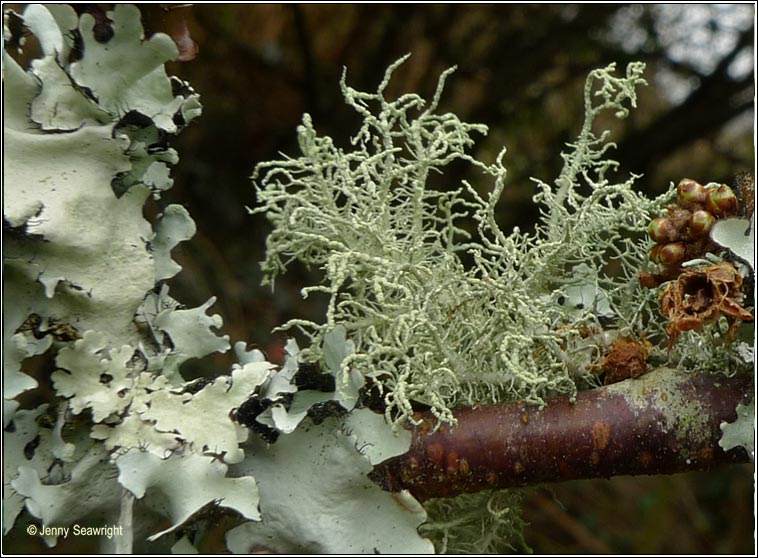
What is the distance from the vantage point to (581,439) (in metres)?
0.48

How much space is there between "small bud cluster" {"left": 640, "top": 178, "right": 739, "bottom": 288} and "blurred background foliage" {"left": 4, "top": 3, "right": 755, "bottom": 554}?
101 centimetres

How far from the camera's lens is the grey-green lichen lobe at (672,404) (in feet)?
1.53

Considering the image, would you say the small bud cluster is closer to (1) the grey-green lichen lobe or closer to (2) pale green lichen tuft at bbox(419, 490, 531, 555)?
(1) the grey-green lichen lobe

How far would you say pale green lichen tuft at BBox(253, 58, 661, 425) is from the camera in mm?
482

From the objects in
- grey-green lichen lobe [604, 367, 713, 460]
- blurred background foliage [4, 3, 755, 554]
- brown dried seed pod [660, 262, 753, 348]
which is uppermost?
brown dried seed pod [660, 262, 753, 348]

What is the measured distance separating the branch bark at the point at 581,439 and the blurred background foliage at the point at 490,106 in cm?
96

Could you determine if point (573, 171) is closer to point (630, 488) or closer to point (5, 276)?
point (5, 276)

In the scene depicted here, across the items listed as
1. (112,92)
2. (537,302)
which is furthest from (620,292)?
(112,92)

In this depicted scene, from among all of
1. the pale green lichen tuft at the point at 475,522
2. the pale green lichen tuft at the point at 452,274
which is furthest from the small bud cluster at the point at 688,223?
the pale green lichen tuft at the point at 475,522

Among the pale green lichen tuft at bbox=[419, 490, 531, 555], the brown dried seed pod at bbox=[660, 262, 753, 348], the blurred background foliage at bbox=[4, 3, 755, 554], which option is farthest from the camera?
the blurred background foliage at bbox=[4, 3, 755, 554]

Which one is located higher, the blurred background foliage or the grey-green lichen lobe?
the grey-green lichen lobe

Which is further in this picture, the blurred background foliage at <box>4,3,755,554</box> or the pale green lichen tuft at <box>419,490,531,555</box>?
the blurred background foliage at <box>4,3,755,554</box>

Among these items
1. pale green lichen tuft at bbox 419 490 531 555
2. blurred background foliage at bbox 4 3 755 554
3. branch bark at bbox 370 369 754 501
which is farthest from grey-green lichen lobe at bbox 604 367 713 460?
blurred background foliage at bbox 4 3 755 554

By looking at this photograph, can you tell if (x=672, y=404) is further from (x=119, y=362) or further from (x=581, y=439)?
(x=119, y=362)
